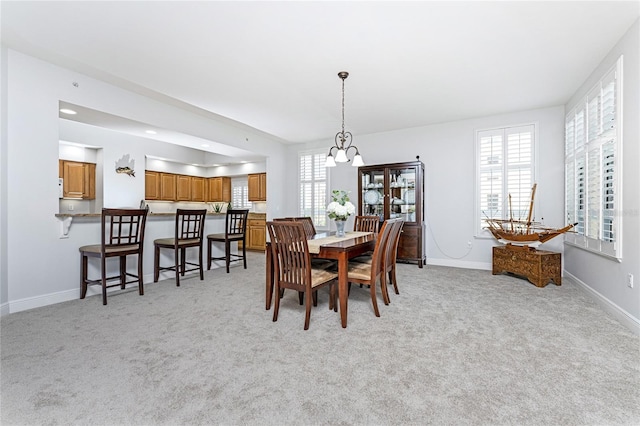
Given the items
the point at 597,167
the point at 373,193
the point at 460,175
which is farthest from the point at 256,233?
the point at 597,167

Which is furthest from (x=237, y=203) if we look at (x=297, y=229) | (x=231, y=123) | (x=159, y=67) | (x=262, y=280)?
(x=297, y=229)

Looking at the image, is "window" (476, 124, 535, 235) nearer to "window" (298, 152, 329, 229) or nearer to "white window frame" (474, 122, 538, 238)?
"white window frame" (474, 122, 538, 238)

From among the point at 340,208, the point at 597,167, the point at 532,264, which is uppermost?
the point at 597,167

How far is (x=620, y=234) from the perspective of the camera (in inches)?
106

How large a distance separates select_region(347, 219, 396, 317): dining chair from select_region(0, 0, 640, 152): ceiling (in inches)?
67.2

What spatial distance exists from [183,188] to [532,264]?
7.43 metres

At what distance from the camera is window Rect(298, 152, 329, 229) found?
6625 millimetres

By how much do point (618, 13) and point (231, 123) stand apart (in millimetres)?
5095

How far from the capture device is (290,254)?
258 centimetres

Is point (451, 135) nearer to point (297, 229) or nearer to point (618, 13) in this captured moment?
point (618, 13)

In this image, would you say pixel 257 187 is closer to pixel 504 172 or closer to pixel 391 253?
pixel 391 253

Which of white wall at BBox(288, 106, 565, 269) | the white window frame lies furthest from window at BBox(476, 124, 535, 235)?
white wall at BBox(288, 106, 565, 269)

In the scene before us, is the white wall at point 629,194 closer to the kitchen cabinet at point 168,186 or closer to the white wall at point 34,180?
the white wall at point 34,180

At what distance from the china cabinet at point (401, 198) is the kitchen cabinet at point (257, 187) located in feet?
9.55
